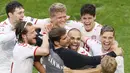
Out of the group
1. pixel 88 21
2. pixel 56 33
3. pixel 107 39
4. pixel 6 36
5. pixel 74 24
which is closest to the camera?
pixel 56 33

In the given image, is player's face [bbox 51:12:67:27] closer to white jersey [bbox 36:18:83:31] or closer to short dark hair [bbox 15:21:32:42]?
white jersey [bbox 36:18:83:31]

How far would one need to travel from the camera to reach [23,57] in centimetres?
648

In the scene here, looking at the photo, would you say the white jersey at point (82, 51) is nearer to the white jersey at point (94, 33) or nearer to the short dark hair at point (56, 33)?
the white jersey at point (94, 33)

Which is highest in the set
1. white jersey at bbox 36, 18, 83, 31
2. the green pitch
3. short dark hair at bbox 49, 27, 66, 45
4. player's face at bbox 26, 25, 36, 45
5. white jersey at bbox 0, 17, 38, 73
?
short dark hair at bbox 49, 27, 66, 45

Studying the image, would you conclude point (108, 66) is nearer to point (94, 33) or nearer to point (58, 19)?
point (58, 19)

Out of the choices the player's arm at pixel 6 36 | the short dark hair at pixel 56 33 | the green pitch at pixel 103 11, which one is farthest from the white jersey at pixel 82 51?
the green pitch at pixel 103 11

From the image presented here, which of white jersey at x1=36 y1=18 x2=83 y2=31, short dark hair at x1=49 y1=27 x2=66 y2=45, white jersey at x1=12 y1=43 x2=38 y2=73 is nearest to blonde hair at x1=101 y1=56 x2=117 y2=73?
short dark hair at x1=49 y1=27 x2=66 y2=45

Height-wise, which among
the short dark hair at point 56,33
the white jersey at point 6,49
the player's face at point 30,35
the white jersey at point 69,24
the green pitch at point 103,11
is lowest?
the green pitch at point 103,11

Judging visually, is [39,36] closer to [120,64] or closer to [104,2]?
[120,64]

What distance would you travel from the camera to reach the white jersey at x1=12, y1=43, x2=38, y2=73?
6418mm

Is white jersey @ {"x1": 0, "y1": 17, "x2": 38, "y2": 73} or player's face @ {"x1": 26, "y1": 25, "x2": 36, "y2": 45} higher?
player's face @ {"x1": 26, "y1": 25, "x2": 36, "y2": 45}

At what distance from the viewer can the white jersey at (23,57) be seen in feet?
21.1

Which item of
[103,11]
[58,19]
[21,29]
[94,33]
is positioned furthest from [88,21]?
[103,11]

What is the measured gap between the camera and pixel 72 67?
6.16m
